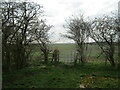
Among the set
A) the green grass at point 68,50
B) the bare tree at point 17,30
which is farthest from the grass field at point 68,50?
the bare tree at point 17,30

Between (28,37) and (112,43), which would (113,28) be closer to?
(112,43)

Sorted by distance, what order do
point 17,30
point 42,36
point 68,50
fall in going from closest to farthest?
point 17,30 → point 42,36 → point 68,50

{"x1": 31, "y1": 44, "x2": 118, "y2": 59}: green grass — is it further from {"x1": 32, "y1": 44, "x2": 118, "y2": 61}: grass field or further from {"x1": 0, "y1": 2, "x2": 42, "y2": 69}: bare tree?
{"x1": 0, "y1": 2, "x2": 42, "y2": 69}: bare tree

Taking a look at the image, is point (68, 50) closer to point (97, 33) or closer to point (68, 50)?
point (68, 50)

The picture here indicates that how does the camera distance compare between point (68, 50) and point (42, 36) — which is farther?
point (68, 50)

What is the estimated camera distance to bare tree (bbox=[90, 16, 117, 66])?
10.5 metres

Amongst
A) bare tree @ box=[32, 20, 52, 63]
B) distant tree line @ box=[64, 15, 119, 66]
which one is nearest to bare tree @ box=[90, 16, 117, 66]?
distant tree line @ box=[64, 15, 119, 66]

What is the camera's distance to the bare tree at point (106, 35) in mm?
10539

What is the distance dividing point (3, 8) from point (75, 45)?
7.93 m

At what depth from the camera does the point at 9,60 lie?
8.78 metres

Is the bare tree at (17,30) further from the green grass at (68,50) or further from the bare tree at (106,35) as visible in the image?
the bare tree at (106,35)

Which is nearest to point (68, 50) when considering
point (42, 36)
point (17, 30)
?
point (42, 36)

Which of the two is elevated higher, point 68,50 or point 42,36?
point 42,36

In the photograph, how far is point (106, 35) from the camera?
11.1m
